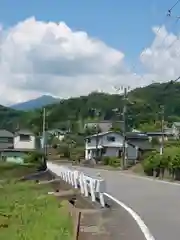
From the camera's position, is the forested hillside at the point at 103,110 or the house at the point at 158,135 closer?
the house at the point at 158,135

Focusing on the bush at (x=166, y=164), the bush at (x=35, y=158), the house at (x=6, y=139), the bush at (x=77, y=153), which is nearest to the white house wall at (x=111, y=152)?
the bush at (x=77, y=153)

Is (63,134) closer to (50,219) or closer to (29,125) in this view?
(29,125)

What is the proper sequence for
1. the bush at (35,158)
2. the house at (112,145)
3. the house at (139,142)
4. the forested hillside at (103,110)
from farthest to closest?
the forested hillside at (103,110), the house at (139,142), the house at (112,145), the bush at (35,158)

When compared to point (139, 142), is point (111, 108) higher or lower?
higher

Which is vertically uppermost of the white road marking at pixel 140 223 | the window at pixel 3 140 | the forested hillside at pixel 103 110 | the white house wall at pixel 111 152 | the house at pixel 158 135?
the forested hillside at pixel 103 110

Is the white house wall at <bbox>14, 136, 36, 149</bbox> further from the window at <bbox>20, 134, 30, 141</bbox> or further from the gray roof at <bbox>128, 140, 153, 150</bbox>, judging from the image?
the gray roof at <bbox>128, 140, 153, 150</bbox>

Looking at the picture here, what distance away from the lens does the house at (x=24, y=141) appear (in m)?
112

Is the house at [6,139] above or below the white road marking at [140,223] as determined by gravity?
above

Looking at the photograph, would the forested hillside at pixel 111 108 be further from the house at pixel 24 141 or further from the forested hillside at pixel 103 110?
the house at pixel 24 141

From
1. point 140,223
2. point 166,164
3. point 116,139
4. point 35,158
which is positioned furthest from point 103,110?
point 140,223

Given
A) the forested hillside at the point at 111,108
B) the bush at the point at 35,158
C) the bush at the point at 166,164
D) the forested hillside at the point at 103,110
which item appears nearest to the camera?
the bush at the point at 166,164

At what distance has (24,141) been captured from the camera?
11250cm

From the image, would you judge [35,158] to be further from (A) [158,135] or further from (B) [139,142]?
(A) [158,135]

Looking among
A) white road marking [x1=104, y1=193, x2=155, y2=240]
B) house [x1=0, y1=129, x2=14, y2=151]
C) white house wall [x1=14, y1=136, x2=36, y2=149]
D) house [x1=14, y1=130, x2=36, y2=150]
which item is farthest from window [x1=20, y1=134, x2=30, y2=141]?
white road marking [x1=104, y1=193, x2=155, y2=240]
